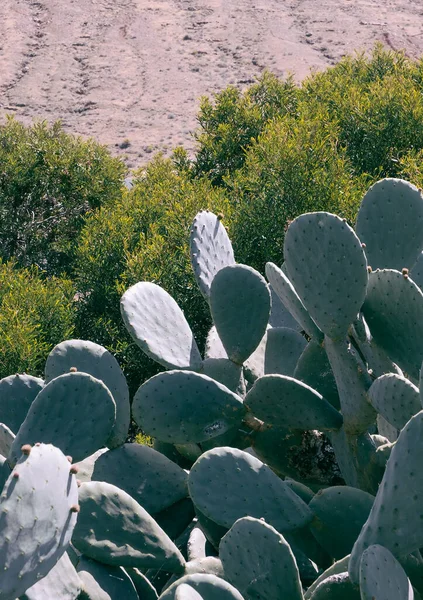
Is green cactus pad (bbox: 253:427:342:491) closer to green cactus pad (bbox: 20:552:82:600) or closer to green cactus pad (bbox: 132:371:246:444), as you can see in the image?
green cactus pad (bbox: 132:371:246:444)

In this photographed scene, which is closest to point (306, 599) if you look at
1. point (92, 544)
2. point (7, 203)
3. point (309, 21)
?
point (92, 544)

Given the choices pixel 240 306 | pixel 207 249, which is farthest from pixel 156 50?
pixel 240 306

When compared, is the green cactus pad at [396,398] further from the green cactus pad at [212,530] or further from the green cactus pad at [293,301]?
the green cactus pad at [212,530]

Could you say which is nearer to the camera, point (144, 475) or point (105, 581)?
point (105, 581)

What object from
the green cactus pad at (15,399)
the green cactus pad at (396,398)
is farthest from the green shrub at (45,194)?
the green cactus pad at (396,398)

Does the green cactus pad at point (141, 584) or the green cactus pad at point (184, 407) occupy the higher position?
the green cactus pad at point (184, 407)

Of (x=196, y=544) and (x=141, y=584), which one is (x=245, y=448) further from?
(x=141, y=584)

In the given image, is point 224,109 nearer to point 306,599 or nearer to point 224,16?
point 306,599

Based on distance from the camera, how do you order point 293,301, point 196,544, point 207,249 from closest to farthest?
point 196,544, point 293,301, point 207,249

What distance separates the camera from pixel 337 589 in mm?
1698

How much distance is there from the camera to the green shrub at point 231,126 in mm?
7613

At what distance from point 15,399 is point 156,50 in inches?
621

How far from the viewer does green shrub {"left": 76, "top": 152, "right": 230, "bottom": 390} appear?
202 inches

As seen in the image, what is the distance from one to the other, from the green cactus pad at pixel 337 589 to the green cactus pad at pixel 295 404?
17.5 inches
